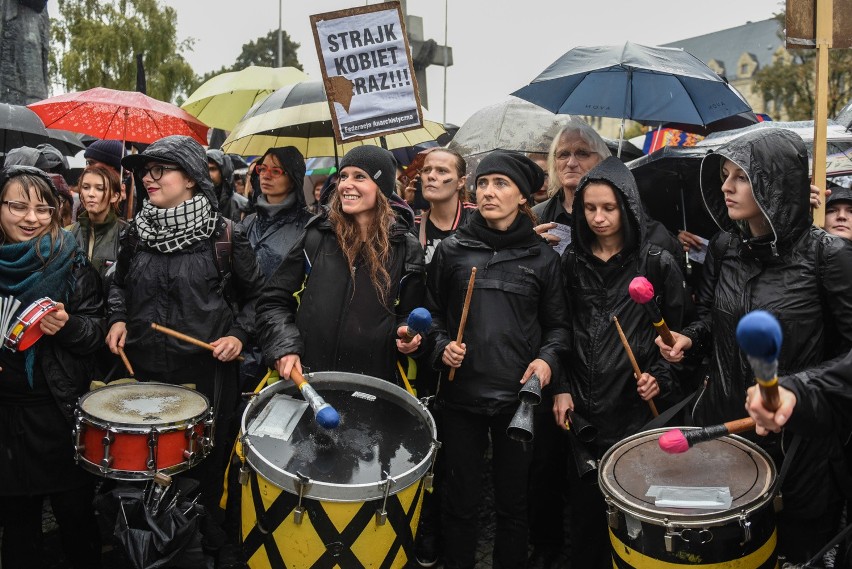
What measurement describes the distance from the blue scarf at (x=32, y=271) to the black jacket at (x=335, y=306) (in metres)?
1.05

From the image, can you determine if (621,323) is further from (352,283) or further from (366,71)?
(366,71)

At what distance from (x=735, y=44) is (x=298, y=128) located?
277ft

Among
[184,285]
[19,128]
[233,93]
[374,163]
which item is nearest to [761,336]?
[374,163]

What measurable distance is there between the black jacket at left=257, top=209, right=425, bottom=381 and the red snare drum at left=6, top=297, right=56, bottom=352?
102 cm

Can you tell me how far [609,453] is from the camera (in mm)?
3305

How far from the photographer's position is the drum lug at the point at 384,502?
3.03 metres

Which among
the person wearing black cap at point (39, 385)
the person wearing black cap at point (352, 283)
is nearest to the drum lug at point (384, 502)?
the person wearing black cap at point (352, 283)

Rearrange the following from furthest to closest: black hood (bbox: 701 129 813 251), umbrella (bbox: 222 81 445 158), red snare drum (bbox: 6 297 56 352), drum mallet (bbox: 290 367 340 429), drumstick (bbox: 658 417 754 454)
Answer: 1. umbrella (bbox: 222 81 445 158)
2. red snare drum (bbox: 6 297 56 352)
3. black hood (bbox: 701 129 813 251)
4. drum mallet (bbox: 290 367 340 429)
5. drumstick (bbox: 658 417 754 454)

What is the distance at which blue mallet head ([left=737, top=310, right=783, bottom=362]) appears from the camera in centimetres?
180

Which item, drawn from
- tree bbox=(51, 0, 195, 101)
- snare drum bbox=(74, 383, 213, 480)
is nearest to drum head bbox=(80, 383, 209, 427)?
snare drum bbox=(74, 383, 213, 480)

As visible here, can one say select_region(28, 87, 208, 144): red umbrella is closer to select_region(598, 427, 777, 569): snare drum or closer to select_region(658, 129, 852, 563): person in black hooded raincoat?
select_region(658, 129, 852, 563): person in black hooded raincoat

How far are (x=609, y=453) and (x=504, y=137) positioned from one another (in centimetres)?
391

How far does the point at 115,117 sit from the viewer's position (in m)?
6.25

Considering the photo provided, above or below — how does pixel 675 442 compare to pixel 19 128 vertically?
below
